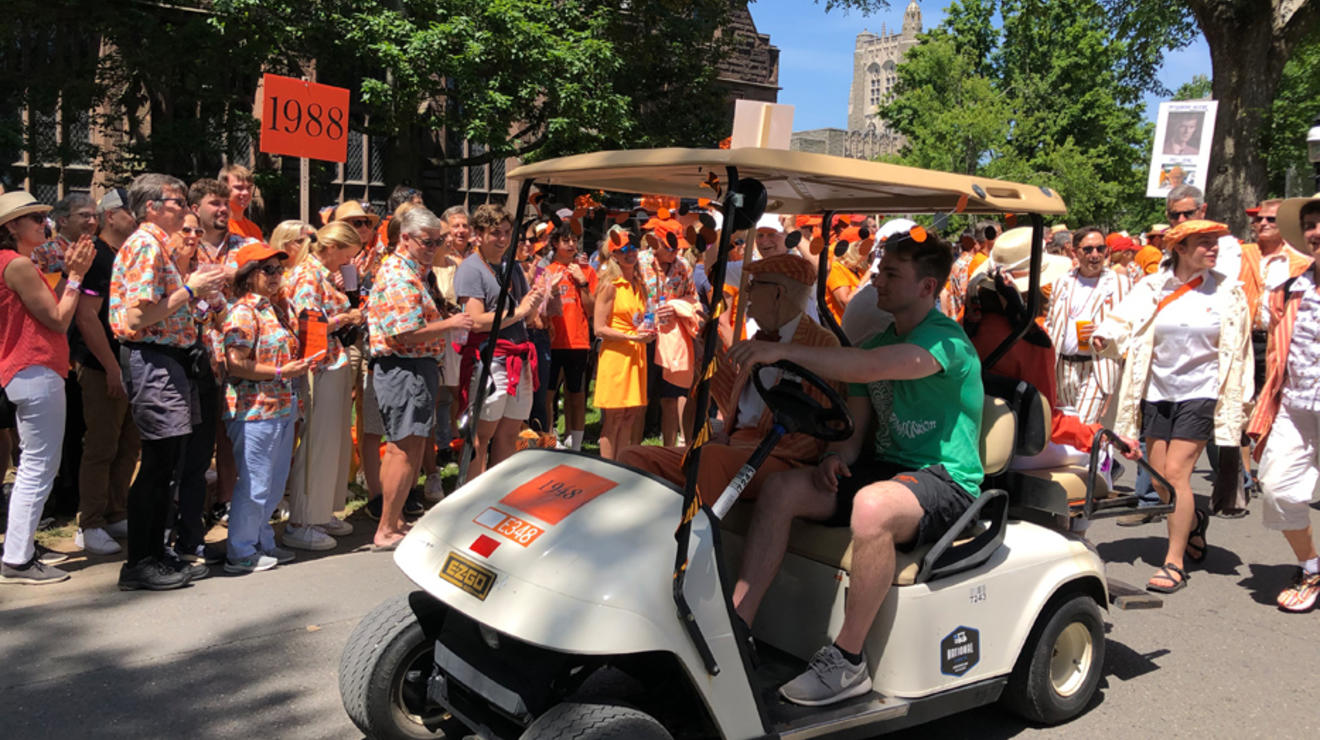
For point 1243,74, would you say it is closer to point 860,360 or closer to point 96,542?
point 860,360

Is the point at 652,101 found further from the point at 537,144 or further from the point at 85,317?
the point at 85,317

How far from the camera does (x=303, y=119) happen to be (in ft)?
25.0

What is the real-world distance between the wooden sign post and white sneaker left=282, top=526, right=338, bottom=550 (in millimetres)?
2443

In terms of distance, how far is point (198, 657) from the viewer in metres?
4.21

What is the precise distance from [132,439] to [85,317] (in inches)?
33.0

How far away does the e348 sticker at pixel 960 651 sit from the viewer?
3479 millimetres

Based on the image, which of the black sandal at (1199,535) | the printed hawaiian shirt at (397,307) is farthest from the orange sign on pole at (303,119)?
the black sandal at (1199,535)

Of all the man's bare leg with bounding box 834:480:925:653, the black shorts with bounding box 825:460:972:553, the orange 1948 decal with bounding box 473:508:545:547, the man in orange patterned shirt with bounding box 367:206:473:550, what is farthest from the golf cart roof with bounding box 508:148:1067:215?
the man in orange patterned shirt with bounding box 367:206:473:550

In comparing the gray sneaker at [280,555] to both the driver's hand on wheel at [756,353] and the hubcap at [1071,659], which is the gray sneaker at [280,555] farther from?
the hubcap at [1071,659]

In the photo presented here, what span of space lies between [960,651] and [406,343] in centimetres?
332

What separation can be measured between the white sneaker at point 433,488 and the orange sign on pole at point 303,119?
8.29 feet

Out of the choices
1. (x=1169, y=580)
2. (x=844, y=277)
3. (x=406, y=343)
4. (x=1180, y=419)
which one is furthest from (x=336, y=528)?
(x=1180, y=419)

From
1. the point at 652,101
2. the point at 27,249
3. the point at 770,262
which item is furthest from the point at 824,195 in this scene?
the point at 652,101

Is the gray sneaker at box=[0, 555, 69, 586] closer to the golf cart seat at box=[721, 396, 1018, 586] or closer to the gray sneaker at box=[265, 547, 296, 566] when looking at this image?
the gray sneaker at box=[265, 547, 296, 566]
